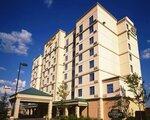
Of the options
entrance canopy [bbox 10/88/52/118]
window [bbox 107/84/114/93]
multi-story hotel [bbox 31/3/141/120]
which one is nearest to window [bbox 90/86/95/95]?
multi-story hotel [bbox 31/3/141/120]

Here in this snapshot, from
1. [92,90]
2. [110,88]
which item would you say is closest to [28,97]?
[92,90]

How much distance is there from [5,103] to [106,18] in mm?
32766

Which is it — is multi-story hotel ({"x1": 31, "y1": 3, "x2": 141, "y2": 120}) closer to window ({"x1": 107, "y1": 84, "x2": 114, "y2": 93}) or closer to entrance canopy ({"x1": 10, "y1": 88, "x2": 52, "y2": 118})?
window ({"x1": 107, "y1": 84, "x2": 114, "y2": 93})

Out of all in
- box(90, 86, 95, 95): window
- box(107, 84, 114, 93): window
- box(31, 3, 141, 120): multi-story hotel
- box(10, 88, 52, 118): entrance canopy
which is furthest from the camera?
box(90, 86, 95, 95): window

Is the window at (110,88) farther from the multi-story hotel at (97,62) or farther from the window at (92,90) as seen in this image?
the window at (92,90)

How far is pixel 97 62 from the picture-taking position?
3766cm

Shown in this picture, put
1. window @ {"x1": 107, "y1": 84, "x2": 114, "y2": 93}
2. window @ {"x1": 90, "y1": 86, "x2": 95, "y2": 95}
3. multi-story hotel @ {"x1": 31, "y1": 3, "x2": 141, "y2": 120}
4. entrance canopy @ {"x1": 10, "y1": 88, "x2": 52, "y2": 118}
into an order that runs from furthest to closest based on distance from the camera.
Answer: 1. window @ {"x1": 90, "y1": 86, "x2": 95, "y2": 95}
2. multi-story hotel @ {"x1": 31, "y1": 3, "x2": 141, "y2": 120}
3. window @ {"x1": 107, "y1": 84, "x2": 114, "y2": 93}
4. entrance canopy @ {"x1": 10, "y1": 88, "x2": 52, "y2": 118}

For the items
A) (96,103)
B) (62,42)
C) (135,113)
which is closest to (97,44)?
(96,103)

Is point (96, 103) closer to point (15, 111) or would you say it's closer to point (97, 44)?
point (97, 44)

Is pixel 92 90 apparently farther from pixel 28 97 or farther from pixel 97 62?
pixel 28 97

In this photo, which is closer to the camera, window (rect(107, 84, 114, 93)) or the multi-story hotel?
window (rect(107, 84, 114, 93))

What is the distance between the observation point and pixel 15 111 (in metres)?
31.6

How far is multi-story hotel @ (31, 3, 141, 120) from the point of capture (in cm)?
3503


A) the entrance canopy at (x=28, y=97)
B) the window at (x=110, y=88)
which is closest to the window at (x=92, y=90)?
the window at (x=110, y=88)
